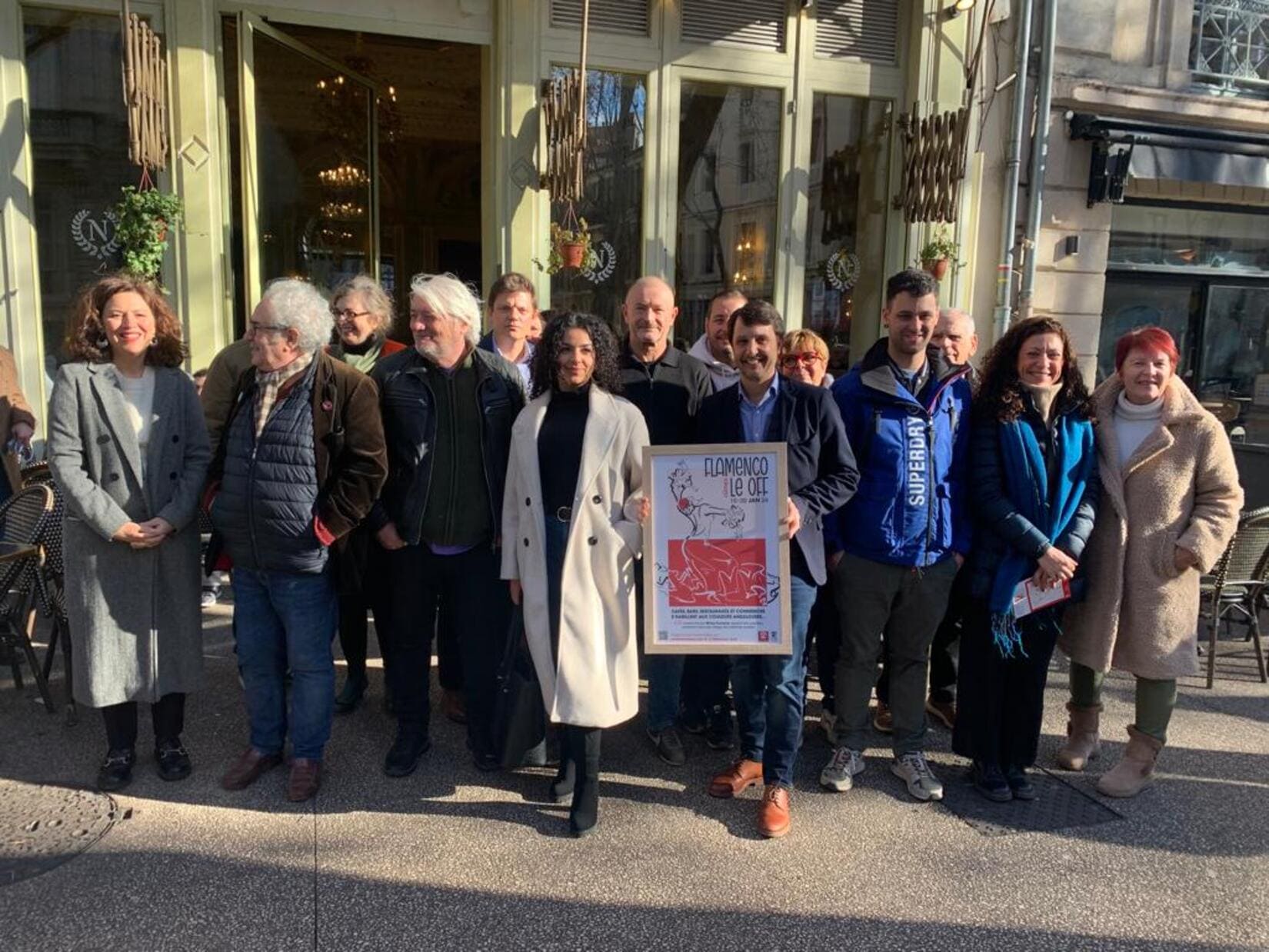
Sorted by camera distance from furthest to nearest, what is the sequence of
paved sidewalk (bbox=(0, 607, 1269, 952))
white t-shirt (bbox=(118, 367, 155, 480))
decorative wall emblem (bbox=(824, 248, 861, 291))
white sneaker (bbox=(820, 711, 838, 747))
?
decorative wall emblem (bbox=(824, 248, 861, 291))
white sneaker (bbox=(820, 711, 838, 747))
white t-shirt (bbox=(118, 367, 155, 480))
paved sidewalk (bbox=(0, 607, 1269, 952))

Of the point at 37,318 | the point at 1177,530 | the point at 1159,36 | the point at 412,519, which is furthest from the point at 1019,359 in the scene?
the point at 1159,36

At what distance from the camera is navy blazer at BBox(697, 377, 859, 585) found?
339 cm

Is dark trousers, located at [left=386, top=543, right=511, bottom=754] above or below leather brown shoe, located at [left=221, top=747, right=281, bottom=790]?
above

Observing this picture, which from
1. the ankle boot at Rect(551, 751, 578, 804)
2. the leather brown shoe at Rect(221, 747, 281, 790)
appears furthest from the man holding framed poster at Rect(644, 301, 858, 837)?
the leather brown shoe at Rect(221, 747, 281, 790)

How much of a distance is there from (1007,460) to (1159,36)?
7164mm

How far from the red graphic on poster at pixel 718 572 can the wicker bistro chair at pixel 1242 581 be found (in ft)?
10.2

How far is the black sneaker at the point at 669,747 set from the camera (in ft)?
13.1

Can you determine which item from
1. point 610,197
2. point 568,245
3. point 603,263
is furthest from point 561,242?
point 610,197

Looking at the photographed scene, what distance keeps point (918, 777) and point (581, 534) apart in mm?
1744

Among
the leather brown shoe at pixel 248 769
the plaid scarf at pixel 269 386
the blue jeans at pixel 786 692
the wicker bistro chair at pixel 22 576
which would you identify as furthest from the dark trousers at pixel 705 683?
the wicker bistro chair at pixel 22 576

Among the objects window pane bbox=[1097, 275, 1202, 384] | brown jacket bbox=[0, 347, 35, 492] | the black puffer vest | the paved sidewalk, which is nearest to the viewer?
the paved sidewalk

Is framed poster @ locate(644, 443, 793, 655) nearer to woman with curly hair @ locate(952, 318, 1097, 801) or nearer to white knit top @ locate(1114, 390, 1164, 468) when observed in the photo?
woman with curly hair @ locate(952, 318, 1097, 801)

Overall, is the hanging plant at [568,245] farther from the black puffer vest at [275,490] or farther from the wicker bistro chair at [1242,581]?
the wicker bistro chair at [1242,581]

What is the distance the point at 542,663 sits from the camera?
134 inches
